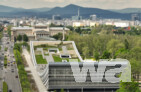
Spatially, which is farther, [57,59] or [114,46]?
[114,46]

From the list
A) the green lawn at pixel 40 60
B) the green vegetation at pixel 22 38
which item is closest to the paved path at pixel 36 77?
the green lawn at pixel 40 60

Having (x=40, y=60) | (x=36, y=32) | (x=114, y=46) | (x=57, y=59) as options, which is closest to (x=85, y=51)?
(x=114, y=46)

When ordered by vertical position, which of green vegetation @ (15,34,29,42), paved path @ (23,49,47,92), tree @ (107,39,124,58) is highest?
tree @ (107,39,124,58)

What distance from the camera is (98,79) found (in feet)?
52.0

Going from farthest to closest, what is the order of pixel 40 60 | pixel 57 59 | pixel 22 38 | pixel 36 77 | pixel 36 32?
pixel 36 32 → pixel 22 38 → pixel 57 59 → pixel 40 60 → pixel 36 77

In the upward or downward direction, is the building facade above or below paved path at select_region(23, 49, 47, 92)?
above

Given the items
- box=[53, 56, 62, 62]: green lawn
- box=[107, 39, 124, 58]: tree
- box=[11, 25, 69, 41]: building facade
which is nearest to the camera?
box=[53, 56, 62, 62]: green lawn

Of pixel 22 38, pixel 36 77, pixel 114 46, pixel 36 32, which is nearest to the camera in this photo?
pixel 36 77

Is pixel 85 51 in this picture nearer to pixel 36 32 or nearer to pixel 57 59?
pixel 57 59

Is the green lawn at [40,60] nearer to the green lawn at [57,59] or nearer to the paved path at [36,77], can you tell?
the paved path at [36,77]

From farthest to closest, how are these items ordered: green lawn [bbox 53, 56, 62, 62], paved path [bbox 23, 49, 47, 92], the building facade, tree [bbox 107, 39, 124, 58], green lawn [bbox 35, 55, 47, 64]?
1. the building facade
2. tree [bbox 107, 39, 124, 58]
3. green lawn [bbox 53, 56, 62, 62]
4. green lawn [bbox 35, 55, 47, 64]
5. paved path [bbox 23, 49, 47, 92]

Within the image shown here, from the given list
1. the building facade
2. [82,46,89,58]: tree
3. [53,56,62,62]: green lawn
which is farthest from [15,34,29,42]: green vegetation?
[53,56,62,62]: green lawn

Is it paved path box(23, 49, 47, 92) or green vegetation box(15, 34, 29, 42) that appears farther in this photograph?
green vegetation box(15, 34, 29, 42)

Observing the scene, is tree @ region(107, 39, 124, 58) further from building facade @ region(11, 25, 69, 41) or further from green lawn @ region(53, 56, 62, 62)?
building facade @ region(11, 25, 69, 41)
